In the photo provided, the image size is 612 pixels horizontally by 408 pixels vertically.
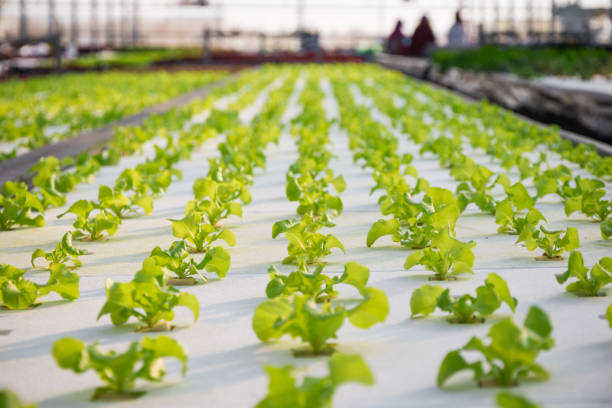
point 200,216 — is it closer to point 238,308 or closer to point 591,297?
point 238,308

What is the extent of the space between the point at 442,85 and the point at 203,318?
1300 centimetres

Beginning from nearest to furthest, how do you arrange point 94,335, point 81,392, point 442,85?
point 81,392 < point 94,335 < point 442,85

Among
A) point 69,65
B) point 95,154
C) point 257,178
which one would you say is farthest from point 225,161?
point 69,65

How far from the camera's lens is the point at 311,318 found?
→ 1855mm

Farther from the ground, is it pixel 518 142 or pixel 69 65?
pixel 69 65

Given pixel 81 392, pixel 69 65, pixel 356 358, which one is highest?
pixel 69 65

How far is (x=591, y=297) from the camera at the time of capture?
2344 mm

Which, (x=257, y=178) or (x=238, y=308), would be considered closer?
(x=238, y=308)

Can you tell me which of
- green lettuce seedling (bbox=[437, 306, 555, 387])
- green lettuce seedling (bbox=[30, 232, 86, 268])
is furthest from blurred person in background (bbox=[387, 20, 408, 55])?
green lettuce seedling (bbox=[437, 306, 555, 387])

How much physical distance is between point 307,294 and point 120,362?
0.71m

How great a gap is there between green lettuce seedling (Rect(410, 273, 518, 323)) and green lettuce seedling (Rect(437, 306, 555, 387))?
0.35 metres

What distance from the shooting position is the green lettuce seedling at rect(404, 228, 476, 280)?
2520mm

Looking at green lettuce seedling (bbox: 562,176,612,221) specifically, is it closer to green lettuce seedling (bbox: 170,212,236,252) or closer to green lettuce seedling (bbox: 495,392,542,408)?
green lettuce seedling (bbox: 170,212,236,252)

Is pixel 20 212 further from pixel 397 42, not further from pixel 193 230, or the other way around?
pixel 397 42
